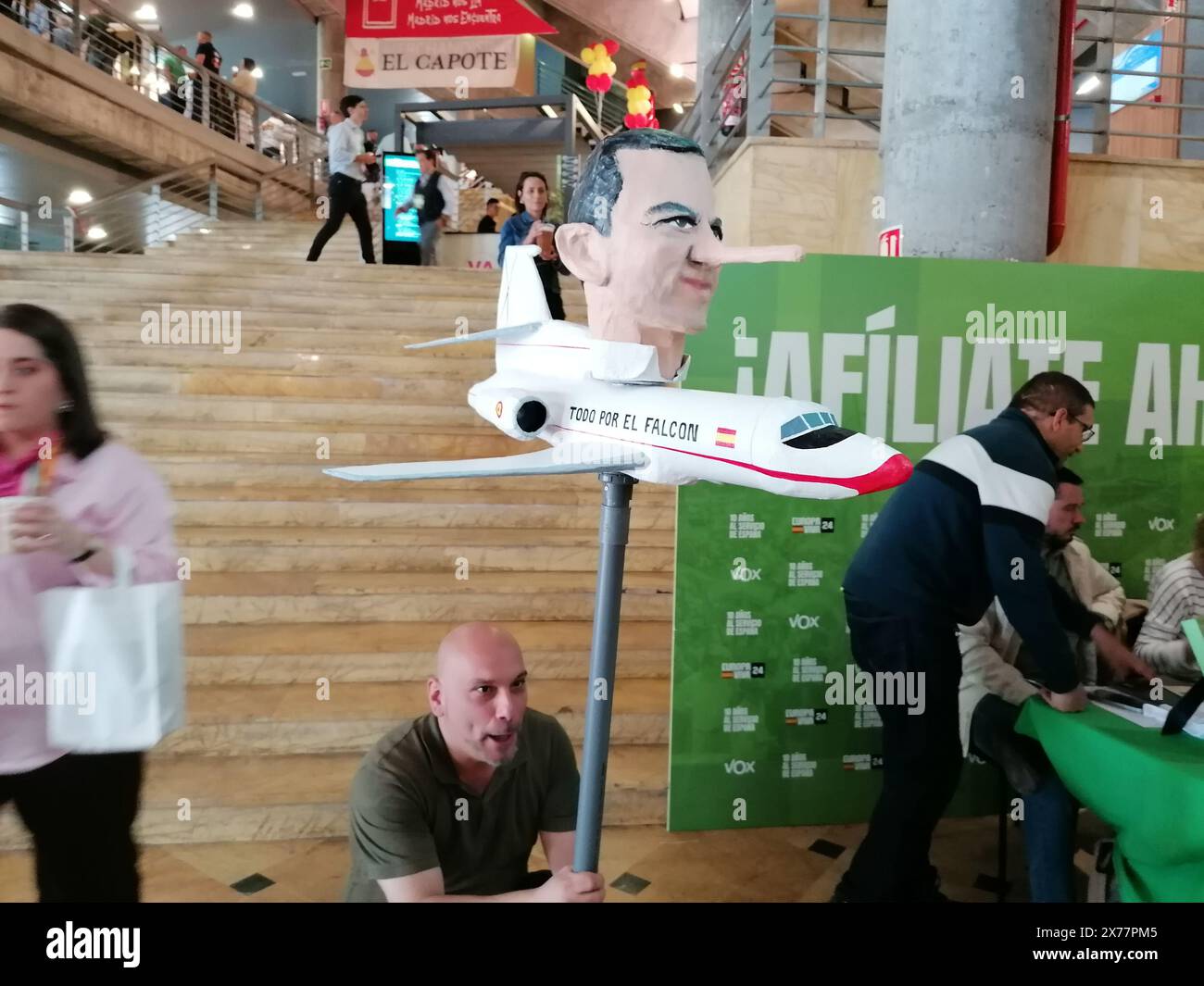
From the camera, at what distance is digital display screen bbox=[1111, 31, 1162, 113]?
7.09 metres

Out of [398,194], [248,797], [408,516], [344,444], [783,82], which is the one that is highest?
[398,194]

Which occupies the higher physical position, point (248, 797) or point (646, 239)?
point (646, 239)

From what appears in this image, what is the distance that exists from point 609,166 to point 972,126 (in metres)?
1.63

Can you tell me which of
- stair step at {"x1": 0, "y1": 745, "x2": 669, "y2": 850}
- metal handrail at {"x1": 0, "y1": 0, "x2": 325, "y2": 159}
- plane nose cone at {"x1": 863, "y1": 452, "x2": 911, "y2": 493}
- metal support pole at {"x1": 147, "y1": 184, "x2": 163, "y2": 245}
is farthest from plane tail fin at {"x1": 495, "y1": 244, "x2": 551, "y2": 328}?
metal handrail at {"x1": 0, "y1": 0, "x2": 325, "y2": 159}

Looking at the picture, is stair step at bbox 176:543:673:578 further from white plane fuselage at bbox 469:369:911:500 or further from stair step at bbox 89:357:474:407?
white plane fuselage at bbox 469:369:911:500

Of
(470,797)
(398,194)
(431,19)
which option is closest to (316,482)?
(470,797)

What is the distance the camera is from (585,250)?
4.74 ft

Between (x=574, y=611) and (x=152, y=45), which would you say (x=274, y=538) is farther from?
(x=152, y=45)

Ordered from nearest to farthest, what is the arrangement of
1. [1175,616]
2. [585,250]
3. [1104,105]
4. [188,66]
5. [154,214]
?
[585,250]
[1175,616]
[154,214]
[1104,105]
[188,66]

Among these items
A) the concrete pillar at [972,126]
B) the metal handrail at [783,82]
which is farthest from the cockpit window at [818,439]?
the metal handrail at [783,82]

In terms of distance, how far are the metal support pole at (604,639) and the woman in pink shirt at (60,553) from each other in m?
0.90

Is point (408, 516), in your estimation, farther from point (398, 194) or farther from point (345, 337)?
point (398, 194)

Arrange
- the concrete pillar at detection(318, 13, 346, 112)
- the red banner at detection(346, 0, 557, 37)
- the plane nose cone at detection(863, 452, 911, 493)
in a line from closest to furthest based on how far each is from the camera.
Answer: the plane nose cone at detection(863, 452, 911, 493) → the red banner at detection(346, 0, 557, 37) → the concrete pillar at detection(318, 13, 346, 112)

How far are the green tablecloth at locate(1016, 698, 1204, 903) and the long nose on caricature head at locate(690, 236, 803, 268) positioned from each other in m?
1.37
